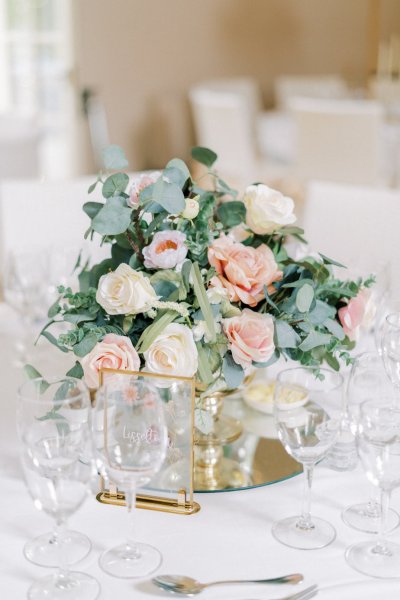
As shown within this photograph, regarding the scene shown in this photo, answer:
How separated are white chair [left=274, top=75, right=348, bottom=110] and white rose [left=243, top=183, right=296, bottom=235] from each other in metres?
5.22

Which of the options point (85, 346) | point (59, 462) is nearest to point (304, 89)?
point (85, 346)

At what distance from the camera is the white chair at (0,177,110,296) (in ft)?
7.70

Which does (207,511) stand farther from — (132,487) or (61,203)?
(61,203)

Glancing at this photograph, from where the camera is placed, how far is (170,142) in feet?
21.0

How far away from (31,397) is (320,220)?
4.72 feet

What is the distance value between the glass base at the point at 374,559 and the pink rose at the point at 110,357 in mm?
395

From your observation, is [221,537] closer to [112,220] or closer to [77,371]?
[77,371]

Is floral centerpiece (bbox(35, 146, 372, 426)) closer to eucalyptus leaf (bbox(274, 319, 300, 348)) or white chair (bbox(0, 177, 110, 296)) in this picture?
eucalyptus leaf (bbox(274, 319, 300, 348))

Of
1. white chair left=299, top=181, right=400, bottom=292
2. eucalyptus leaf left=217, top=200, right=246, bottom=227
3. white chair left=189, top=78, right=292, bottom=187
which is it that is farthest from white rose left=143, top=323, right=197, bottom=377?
white chair left=189, top=78, right=292, bottom=187

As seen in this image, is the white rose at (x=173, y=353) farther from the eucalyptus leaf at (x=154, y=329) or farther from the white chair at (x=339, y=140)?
the white chair at (x=339, y=140)

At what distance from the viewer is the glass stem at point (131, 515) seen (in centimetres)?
104

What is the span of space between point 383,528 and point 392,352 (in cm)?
34

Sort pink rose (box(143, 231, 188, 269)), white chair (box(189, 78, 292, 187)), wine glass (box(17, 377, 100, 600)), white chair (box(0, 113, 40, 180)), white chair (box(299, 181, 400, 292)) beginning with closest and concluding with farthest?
wine glass (box(17, 377, 100, 600)) → pink rose (box(143, 231, 188, 269)) → white chair (box(299, 181, 400, 292)) → white chair (box(0, 113, 40, 180)) → white chair (box(189, 78, 292, 187))

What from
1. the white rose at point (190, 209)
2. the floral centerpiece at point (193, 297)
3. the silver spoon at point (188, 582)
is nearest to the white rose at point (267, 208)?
the floral centerpiece at point (193, 297)
